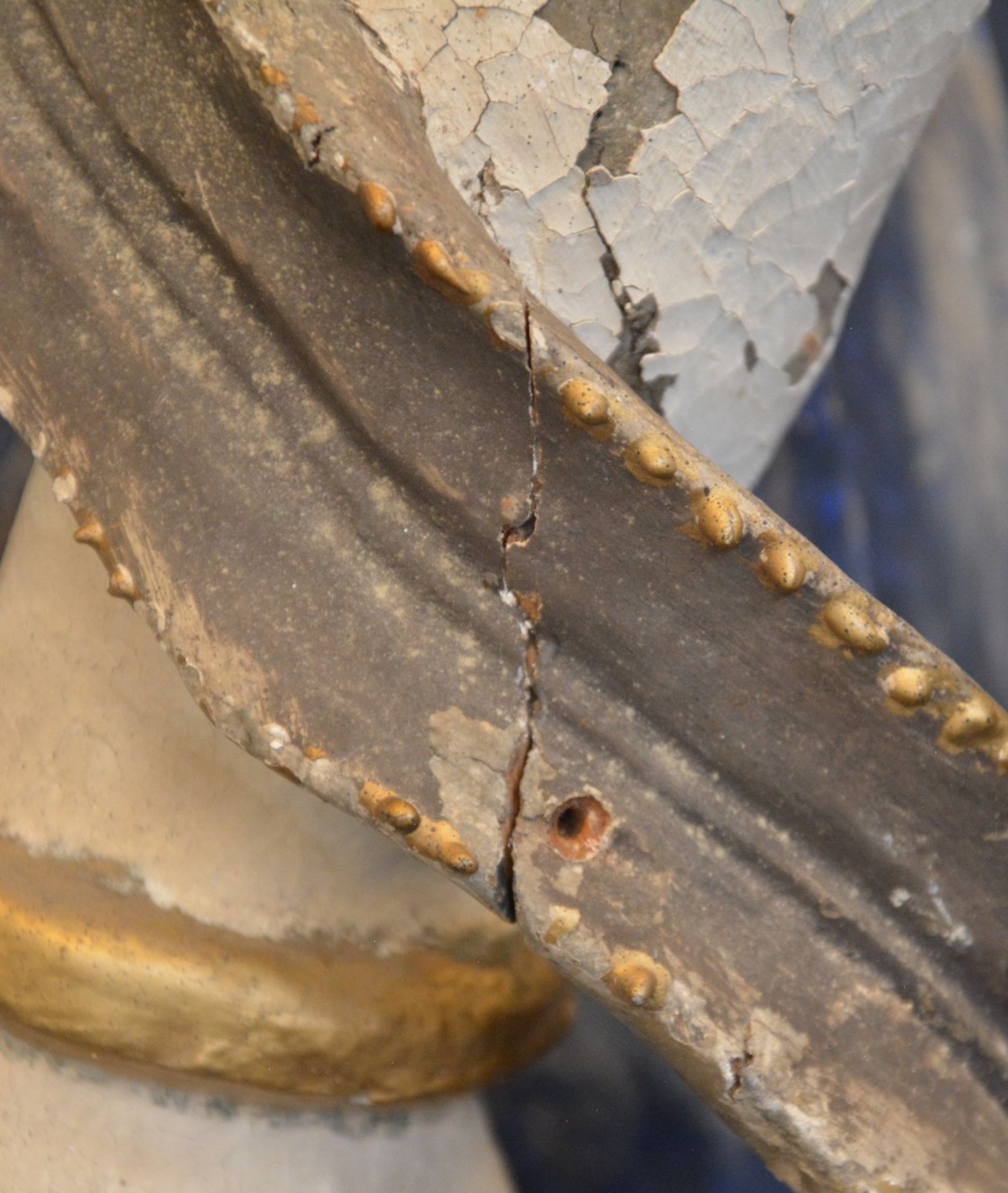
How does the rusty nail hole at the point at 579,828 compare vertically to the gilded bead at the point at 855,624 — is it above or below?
below

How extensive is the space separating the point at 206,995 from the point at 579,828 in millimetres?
167

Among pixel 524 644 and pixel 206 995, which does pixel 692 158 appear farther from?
pixel 206 995

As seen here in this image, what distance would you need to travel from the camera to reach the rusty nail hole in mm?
404

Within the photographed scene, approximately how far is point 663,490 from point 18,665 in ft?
0.97

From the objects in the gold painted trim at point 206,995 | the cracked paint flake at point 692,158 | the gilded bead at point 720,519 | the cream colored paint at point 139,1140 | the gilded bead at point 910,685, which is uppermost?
the cracked paint flake at point 692,158

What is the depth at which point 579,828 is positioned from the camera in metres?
0.41

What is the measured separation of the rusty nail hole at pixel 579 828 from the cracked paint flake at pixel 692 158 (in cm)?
19

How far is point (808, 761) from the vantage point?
1.32 feet

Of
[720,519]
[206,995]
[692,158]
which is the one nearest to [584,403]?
[720,519]

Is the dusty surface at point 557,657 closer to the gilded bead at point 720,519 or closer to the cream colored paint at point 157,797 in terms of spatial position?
the gilded bead at point 720,519

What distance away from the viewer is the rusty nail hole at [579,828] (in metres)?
0.40

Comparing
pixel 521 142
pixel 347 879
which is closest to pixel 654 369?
pixel 521 142

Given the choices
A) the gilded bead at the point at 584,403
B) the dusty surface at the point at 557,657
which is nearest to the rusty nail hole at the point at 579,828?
the dusty surface at the point at 557,657

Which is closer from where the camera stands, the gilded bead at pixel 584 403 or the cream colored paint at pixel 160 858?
the gilded bead at pixel 584 403
